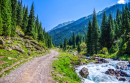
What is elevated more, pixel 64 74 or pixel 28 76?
pixel 28 76

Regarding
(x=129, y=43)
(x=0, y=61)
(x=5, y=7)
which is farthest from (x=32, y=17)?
(x=129, y=43)

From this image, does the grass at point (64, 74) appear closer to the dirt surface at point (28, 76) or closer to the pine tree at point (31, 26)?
the dirt surface at point (28, 76)

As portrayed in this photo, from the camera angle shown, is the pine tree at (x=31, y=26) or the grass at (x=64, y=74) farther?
the pine tree at (x=31, y=26)

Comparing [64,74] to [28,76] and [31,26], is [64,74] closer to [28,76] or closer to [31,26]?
[28,76]

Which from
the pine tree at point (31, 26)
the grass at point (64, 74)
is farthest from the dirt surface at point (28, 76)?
the pine tree at point (31, 26)

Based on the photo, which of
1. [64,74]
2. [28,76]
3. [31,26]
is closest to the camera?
[28,76]

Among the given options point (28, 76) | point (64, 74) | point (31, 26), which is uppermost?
point (31, 26)

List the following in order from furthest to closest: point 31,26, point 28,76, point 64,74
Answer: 1. point 31,26
2. point 64,74
3. point 28,76

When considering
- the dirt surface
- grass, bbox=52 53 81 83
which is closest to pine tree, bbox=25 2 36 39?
grass, bbox=52 53 81 83

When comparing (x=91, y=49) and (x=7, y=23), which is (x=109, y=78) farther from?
(x=91, y=49)

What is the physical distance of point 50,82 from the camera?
24.2ft

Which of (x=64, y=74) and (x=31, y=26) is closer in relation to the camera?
(x=64, y=74)

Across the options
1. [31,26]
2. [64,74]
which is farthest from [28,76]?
[31,26]

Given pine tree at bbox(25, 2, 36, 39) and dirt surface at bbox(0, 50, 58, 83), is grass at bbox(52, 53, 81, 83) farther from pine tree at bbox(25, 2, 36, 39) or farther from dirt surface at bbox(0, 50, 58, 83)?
pine tree at bbox(25, 2, 36, 39)
